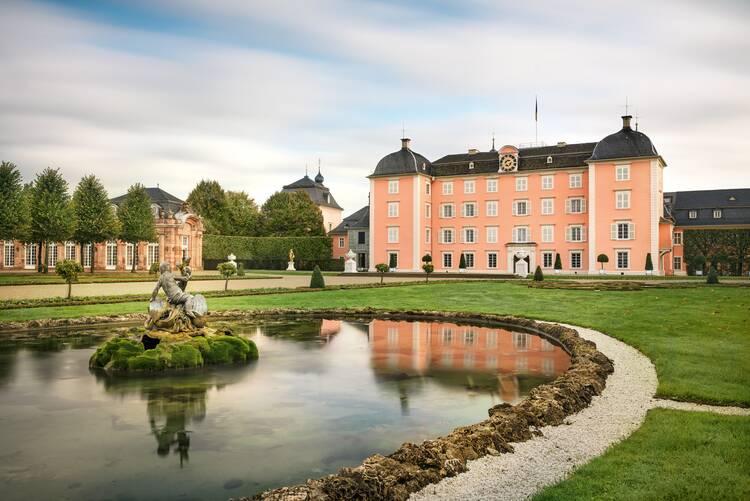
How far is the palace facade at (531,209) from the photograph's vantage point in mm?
47000

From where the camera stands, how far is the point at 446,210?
5628 cm

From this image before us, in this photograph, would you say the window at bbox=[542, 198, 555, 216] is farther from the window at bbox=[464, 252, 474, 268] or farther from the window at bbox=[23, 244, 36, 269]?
the window at bbox=[23, 244, 36, 269]

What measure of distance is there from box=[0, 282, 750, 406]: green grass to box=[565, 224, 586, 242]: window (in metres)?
21.1

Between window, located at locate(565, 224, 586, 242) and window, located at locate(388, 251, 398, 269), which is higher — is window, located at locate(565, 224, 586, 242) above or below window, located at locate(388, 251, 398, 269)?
above

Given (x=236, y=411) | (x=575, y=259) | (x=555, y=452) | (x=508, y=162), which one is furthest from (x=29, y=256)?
(x=555, y=452)

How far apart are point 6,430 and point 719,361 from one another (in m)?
11.3

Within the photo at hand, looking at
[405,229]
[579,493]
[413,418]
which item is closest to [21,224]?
[405,229]

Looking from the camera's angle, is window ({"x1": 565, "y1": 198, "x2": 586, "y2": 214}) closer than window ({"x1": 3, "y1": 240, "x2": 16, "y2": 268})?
Yes

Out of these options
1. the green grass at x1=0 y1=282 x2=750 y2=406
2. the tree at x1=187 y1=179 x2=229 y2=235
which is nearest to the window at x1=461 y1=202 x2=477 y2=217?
the green grass at x1=0 y1=282 x2=750 y2=406

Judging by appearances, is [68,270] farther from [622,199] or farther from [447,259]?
[622,199]

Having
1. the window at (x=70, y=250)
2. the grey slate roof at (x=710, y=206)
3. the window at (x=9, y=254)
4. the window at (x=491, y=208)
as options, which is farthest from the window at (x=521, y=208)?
the window at (x=9, y=254)

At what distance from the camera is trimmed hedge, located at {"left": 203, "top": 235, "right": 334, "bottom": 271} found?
61.9 meters

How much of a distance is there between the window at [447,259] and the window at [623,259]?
15.1 meters

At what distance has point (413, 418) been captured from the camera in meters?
7.85
